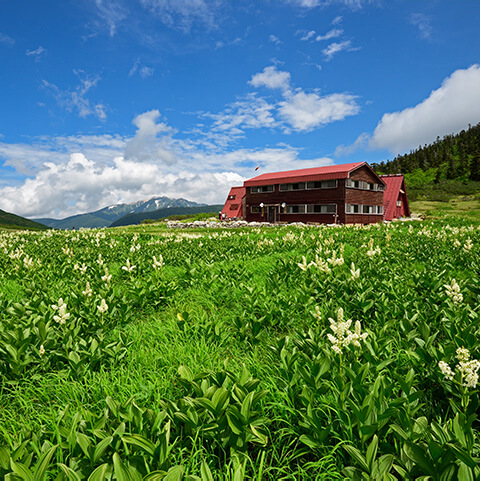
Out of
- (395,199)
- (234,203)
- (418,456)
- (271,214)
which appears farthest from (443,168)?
(418,456)

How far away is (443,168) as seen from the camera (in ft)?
431

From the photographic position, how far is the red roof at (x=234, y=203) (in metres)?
66.1

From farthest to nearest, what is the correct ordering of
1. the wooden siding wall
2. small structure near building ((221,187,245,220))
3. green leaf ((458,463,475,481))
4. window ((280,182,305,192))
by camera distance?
small structure near building ((221,187,245,220)), window ((280,182,305,192)), the wooden siding wall, green leaf ((458,463,475,481))

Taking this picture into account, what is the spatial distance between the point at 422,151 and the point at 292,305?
197 metres

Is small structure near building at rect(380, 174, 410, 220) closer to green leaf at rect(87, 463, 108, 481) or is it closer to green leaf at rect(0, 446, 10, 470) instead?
green leaf at rect(87, 463, 108, 481)

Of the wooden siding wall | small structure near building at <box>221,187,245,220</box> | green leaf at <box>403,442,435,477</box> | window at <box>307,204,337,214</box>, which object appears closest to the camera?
green leaf at <box>403,442,435,477</box>

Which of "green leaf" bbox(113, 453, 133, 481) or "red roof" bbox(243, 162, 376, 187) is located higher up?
"red roof" bbox(243, 162, 376, 187)

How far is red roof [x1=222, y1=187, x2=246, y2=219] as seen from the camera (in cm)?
6607

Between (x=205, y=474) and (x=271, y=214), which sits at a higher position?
(x=271, y=214)

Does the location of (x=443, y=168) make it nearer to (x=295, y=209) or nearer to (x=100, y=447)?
(x=295, y=209)

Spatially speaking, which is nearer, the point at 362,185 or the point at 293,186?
the point at 362,185

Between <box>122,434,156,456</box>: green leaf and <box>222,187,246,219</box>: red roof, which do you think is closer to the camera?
<box>122,434,156,456</box>: green leaf

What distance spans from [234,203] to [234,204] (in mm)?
477

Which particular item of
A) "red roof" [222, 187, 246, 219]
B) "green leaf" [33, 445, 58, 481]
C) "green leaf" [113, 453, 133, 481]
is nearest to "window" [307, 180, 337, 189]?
"red roof" [222, 187, 246, 219]
